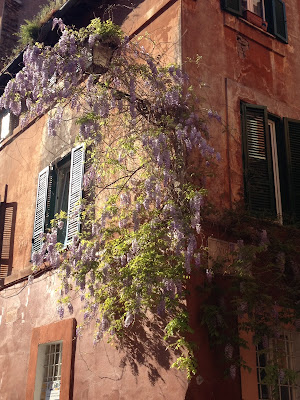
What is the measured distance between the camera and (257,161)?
8219mm

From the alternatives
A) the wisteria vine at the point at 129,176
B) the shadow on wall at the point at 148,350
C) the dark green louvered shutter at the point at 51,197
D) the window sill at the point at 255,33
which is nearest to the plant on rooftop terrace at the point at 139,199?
the wisteria vine at the point at 129,176

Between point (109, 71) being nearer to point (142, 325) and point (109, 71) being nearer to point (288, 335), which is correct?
point (142, 325)

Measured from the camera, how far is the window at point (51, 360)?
8.01 m

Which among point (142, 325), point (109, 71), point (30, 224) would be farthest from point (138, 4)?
point (142, 325)

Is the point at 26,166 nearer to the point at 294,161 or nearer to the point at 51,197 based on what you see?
the point at 51,197

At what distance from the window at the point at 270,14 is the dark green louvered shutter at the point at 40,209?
4.10 m

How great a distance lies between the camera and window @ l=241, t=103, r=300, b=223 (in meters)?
8.01

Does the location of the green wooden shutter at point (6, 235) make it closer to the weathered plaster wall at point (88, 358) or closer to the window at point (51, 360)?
the weathered plaster wall at point (88, 358)

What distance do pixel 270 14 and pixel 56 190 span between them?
4.47 m

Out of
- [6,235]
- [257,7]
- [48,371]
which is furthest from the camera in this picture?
[6,235]

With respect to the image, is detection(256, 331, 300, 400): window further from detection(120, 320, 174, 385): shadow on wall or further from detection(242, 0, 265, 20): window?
detection(242, 0, 265, 20): window

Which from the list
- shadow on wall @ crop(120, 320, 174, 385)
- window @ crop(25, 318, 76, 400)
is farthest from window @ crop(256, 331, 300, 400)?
window @ crop(25, 318, 76, 400)

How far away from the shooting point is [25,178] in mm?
10711

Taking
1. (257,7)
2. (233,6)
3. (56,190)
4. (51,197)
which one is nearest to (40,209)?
(51,197)
